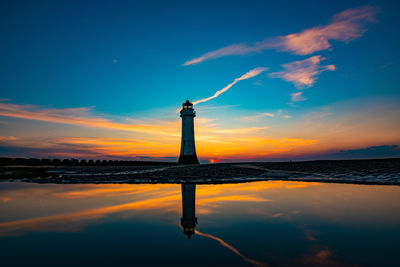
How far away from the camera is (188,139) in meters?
42.8

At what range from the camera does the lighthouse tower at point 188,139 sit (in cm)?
4256

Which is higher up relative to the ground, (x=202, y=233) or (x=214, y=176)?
(x=214, y=176)

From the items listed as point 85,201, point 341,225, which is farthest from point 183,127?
point 341,225

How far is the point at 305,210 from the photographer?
19.2 feet

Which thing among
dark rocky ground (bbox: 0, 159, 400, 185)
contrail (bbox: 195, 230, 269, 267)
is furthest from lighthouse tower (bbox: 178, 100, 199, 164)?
contrail (bbox: 195, 230, 269, 267)

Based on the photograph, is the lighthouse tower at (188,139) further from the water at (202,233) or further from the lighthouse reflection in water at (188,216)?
the water at (202,233)

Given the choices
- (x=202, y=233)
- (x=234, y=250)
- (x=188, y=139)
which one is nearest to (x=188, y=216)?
(x=202, y=233)

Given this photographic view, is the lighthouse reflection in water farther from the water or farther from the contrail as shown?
the contrail

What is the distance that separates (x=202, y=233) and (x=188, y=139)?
38688mm

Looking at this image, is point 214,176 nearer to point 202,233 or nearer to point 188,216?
point 188,216

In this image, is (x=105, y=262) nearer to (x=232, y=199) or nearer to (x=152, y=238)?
(x=152, y=238)

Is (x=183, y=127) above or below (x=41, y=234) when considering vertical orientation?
above

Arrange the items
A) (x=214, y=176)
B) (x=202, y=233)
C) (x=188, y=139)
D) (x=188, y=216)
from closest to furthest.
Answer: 1. (x=202, y=233)
2. (x=188, y=216)
3. (x=214, y=176)
4. (x=188, y=139)

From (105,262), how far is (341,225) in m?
3.95
